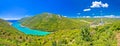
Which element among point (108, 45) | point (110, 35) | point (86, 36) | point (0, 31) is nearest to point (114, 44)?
point (108, 45)

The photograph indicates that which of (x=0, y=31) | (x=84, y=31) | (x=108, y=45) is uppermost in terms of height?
(x=0, y=31)

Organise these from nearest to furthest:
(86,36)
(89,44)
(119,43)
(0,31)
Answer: (119,43) → (89,44) → (86,36) → (0,31)

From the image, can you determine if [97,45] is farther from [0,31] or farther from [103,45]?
[0,31]

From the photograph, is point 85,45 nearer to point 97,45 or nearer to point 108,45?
point 97,45

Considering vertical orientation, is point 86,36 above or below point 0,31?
below

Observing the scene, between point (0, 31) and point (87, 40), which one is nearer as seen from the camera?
point (87, 40)

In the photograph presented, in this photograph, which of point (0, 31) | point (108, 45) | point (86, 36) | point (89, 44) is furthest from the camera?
point (0, 31)

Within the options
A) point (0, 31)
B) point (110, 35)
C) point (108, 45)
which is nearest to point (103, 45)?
point (108, 45)

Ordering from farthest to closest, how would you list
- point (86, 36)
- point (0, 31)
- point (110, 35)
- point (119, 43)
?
point (0, 31) < point (86, 36) < point (110, 35) < point (119, 43)

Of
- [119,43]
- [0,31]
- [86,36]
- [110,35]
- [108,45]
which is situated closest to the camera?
[108,45]
